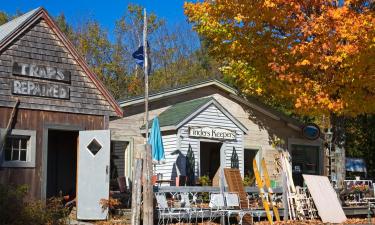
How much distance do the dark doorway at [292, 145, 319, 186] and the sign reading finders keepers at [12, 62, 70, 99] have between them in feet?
39.8

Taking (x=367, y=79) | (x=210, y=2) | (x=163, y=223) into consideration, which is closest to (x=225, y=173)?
(x=163, y=223)

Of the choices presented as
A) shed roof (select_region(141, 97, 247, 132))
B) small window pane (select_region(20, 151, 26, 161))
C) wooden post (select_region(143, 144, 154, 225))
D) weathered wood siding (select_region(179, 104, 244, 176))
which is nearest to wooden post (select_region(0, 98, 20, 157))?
small window pane (select_region(20, 151, 26, 161))

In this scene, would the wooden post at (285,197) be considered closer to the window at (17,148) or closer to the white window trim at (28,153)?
the white window trim at (28,153)

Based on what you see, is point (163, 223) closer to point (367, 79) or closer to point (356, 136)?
point (367, 79)

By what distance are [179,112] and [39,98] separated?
21.0 feet

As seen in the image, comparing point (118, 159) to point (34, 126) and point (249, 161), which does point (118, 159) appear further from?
point (249, 161)

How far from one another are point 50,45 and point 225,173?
5932mm

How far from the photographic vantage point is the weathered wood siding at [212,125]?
19.8 metres

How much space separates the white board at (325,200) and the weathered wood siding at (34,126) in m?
7.00

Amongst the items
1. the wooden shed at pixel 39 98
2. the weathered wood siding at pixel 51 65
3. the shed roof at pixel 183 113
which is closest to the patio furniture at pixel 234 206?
the wooden shed at pixel 39 98

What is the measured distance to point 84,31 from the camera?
41.1 meters

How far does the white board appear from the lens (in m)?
16.9

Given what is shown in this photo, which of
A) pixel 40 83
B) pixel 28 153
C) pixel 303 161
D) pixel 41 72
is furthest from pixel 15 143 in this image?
pixel 303 161

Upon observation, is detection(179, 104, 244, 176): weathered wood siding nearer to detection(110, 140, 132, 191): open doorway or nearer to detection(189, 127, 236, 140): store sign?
detection(189, 127, 236, 140): store sign
